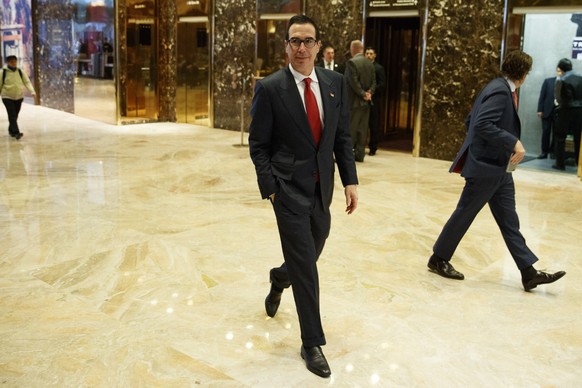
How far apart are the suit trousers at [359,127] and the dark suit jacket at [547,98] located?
8.78ft

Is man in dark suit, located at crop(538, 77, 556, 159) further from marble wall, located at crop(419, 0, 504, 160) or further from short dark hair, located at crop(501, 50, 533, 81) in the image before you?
short dark hair, located at crop(501, 50, 533, 81)

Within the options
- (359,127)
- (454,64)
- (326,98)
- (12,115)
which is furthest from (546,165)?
(12,115)

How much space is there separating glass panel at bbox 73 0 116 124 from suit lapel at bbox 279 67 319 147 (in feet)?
34.8

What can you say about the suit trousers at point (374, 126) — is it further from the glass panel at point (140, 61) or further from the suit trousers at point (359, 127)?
the glass panel at point (140, 61)

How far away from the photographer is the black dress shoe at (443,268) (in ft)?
15.7

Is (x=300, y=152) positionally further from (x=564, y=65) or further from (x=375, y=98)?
(x=564, y=65)

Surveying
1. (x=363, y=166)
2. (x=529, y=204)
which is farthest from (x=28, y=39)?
(x=529, y=204)

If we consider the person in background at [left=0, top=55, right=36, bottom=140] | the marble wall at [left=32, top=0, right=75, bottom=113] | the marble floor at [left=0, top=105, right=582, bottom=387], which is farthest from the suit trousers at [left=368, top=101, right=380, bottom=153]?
the marble wall at [left=32, top=0, right=75, bottom=113]

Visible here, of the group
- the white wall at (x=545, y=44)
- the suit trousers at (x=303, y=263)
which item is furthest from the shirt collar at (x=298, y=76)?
the white wall at (x=545, y=44)

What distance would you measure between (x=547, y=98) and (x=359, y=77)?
2.88 m

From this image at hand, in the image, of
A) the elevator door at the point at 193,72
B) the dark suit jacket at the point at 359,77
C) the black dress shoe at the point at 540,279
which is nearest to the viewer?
the black dress shoe at the point at 540,279

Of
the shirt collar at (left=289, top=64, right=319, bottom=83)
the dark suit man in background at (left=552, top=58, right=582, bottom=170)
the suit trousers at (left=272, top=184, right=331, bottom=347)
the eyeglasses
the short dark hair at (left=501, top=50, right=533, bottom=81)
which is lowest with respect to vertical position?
the suit trousers at (left=272, top=184, right=331, bottom=347)

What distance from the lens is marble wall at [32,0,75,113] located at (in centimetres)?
1462

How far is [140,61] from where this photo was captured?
13430 mm
